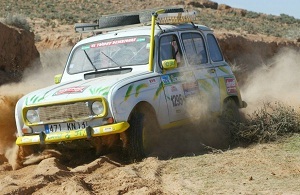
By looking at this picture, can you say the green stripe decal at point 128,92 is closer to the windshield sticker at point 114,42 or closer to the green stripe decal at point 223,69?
the windshield sticker at point 114,42

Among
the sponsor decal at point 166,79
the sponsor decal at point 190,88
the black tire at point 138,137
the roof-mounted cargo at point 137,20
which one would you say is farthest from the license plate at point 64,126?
the roof-mounted cargo at point 137,20

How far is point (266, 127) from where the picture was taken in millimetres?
9820

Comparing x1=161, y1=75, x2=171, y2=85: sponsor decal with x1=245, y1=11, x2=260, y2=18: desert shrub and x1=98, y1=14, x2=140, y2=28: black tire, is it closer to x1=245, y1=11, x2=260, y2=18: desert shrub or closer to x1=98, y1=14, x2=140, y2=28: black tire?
x1=98, y1=14, x2=140, y2=28: black tire

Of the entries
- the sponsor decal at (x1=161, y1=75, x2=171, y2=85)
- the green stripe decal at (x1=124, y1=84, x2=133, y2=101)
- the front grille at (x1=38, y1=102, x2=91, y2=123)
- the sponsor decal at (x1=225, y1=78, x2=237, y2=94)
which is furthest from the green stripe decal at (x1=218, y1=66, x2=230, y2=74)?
the front grille at (x1=38, y1=102, x2=91, y2=123)

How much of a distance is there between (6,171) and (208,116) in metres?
3.18

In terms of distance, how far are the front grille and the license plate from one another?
0.07 m

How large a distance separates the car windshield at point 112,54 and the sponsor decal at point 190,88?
0.74m

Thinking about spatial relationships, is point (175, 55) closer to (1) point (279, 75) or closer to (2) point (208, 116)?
(2) point (208, 116)

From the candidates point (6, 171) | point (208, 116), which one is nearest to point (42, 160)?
point (6, 171)

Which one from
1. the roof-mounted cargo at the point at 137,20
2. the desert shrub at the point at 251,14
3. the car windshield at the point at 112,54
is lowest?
the desert shrub at the point at 251,14

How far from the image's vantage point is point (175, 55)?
9.63 metres

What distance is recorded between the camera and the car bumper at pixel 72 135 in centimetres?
795

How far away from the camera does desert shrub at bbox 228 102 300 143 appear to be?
31.7ft

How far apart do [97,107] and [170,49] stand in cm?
195
